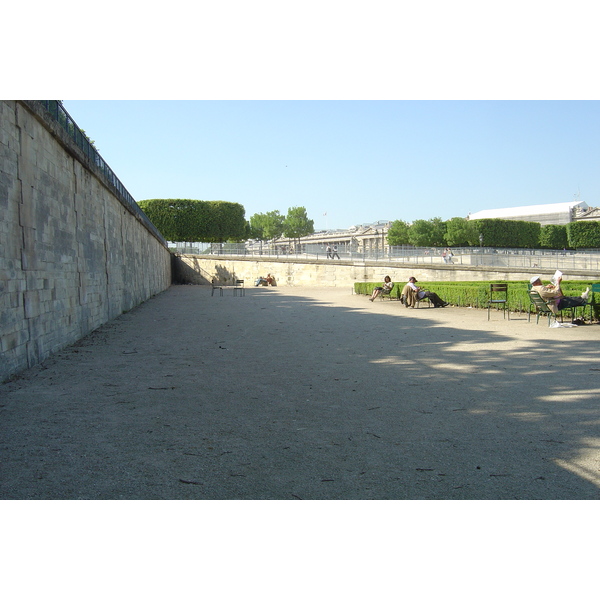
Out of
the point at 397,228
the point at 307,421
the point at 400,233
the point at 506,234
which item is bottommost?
the point at 307,421

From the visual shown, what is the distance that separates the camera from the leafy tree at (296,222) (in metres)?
92.5

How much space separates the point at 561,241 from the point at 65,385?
75.2m

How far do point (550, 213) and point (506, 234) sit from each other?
3039 centimetres

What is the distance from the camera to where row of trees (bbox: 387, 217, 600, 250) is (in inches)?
2689

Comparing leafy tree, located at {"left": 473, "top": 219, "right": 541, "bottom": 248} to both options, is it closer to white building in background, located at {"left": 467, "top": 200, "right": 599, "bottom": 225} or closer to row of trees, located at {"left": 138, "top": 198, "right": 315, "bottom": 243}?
white building in background, located at {"left": 467, "top": 200, "right": 599, "bottom": 225}

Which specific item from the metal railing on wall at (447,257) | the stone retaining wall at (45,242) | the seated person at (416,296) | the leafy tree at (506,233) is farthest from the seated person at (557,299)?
the leafy tree at (506,233)

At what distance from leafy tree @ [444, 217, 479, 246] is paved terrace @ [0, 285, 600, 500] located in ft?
205

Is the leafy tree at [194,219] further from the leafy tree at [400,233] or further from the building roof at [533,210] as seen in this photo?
the building roof at [533,210]

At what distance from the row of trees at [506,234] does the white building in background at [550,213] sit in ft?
47.1

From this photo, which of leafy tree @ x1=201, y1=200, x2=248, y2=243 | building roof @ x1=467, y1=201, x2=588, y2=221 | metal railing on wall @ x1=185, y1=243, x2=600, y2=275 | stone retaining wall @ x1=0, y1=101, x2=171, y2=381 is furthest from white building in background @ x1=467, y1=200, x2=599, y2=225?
stone retaining wall @ x1=0, y1=101, x2=171, y2=381

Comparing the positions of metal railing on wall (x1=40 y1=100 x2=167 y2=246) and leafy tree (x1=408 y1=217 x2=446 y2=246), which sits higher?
leafy tree (x1=408 y1=217 x2=446 y2=246)

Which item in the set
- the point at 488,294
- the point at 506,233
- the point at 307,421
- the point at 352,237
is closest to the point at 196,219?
the point at 506,233

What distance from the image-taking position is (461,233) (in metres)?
69.1

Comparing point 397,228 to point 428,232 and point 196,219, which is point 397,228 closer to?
point 428,232
